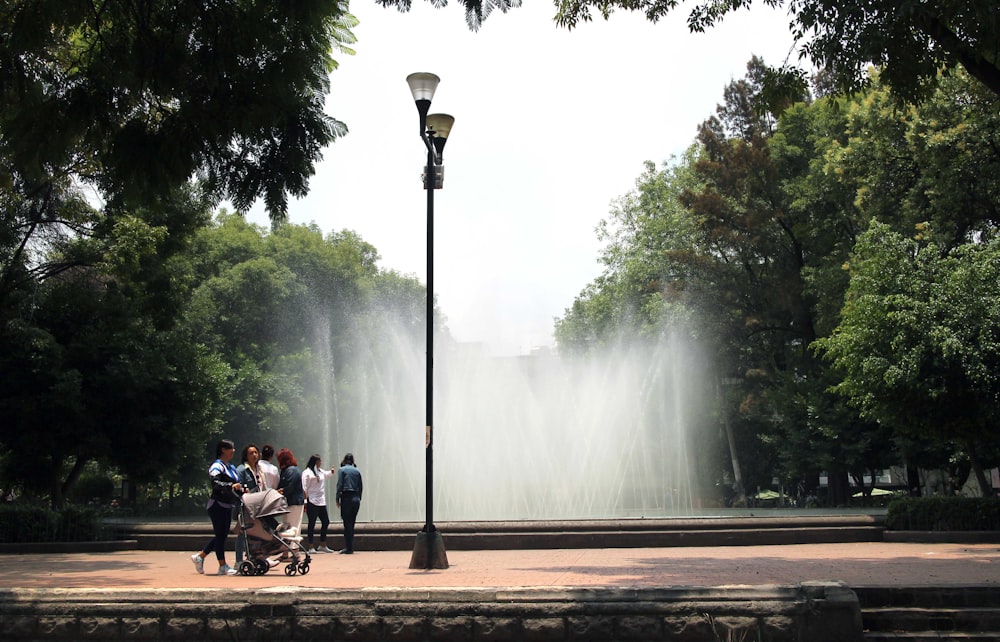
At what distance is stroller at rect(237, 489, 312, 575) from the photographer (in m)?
10.8

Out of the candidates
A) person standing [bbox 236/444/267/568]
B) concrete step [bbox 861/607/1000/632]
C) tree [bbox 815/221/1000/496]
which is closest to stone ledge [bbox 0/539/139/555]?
person standing [bbox 236/444/267/568]

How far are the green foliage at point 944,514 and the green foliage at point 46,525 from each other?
14520 millimetres

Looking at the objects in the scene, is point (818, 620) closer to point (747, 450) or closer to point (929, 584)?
point (929, 584)

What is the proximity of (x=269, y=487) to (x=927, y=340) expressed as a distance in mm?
13705

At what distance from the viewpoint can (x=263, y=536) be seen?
10906 mm

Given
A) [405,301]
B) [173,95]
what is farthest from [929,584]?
[405,301]

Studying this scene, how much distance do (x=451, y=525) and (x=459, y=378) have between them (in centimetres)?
1507

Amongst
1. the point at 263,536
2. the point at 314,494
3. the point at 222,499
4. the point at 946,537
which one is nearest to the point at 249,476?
the point at 222,499

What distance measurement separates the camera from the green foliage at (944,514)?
15336 mm

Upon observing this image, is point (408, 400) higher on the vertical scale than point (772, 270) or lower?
lower

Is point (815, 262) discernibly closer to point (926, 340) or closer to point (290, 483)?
point (926, 340)

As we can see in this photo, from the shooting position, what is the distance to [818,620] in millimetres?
6891

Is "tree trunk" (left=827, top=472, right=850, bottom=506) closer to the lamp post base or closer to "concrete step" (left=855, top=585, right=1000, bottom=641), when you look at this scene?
the lamp post base

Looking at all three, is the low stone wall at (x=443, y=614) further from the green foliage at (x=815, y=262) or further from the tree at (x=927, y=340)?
the tree at (x=927, y=340)
